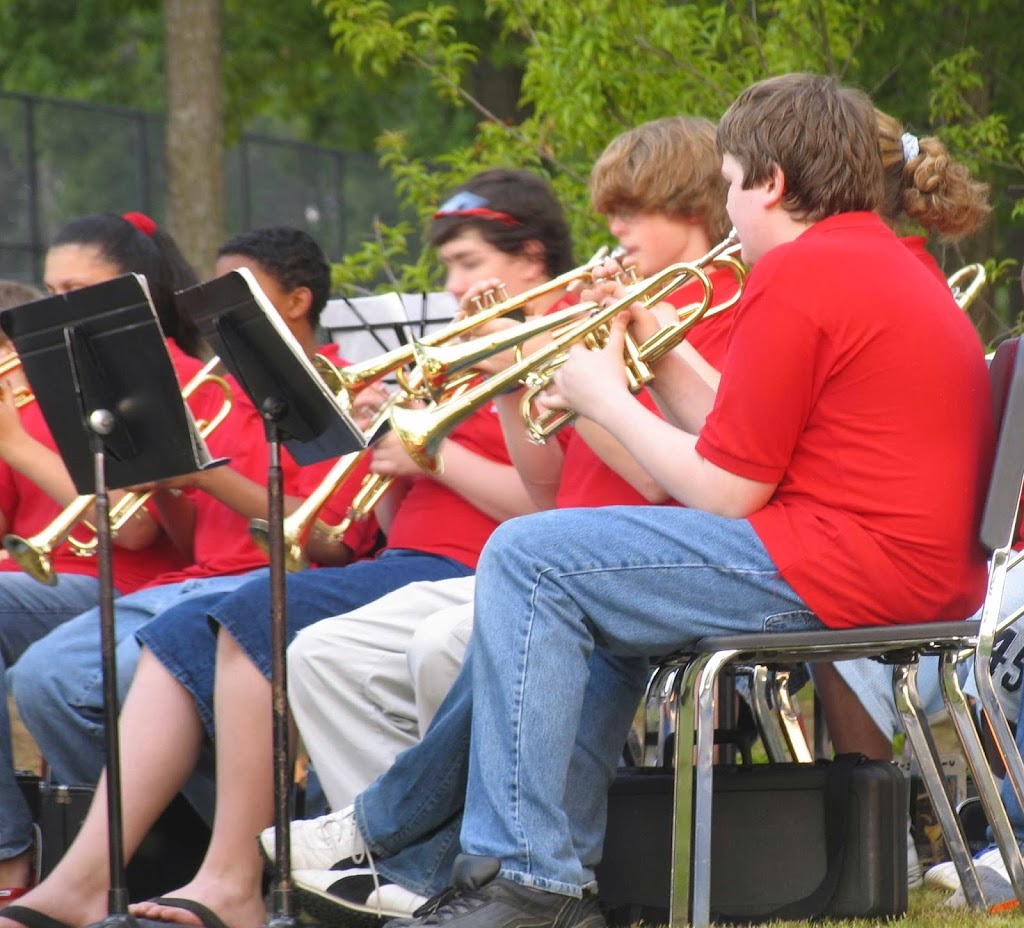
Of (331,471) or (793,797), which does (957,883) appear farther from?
(331,471)

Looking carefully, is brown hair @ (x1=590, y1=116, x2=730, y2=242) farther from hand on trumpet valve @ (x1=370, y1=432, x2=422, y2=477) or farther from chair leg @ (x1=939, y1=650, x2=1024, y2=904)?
chair leg @ (x1=939, y1=650, x2=1024, y2=904)

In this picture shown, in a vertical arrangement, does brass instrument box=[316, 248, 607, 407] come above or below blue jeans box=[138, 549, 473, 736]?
above

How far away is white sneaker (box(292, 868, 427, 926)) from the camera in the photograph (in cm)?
312

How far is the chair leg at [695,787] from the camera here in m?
2.86

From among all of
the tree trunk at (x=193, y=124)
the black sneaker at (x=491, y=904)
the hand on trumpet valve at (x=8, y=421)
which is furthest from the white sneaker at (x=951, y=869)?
the tree trunk at (x=193, y=124)

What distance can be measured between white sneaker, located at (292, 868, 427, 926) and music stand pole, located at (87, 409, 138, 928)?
1.06 ft

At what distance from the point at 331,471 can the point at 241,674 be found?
539 mm

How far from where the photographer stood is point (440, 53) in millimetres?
6301

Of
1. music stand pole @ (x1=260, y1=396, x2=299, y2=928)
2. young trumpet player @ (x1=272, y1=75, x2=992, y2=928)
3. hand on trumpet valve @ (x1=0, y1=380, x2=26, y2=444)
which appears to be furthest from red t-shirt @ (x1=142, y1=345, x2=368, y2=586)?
young trumpet player @ (x1=272, y1=75, x2=992, y2=928)

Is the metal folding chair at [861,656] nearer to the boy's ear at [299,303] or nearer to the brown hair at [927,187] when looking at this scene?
the brown hair at [927,187]

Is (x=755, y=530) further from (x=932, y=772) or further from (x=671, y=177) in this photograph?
(x=671, y=177)

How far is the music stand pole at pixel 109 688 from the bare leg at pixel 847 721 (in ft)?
5.44

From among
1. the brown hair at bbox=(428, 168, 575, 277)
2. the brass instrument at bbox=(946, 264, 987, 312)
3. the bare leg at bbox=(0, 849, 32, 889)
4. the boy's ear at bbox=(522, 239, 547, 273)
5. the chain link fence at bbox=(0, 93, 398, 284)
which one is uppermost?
the chain link fence at bbox=(0, 93, 398, 284)

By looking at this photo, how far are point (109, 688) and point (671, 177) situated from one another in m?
1.60
